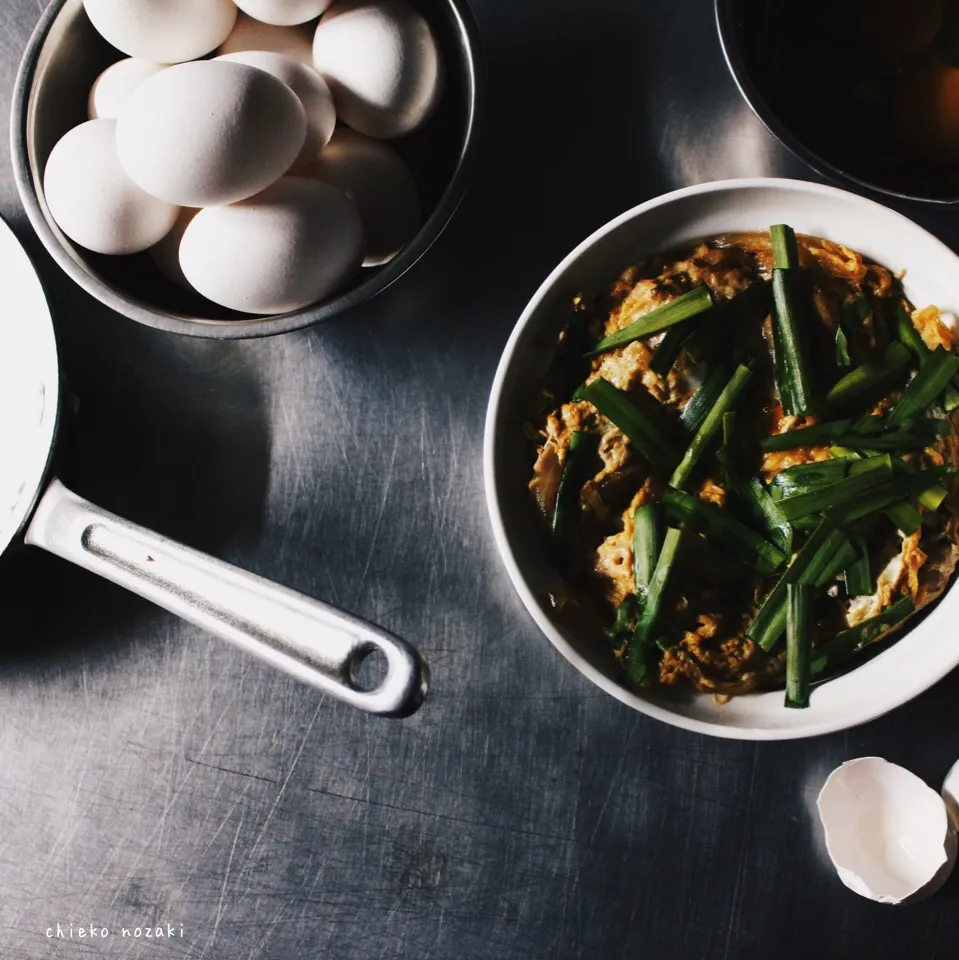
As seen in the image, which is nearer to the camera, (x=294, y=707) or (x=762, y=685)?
(x=762, y=685)

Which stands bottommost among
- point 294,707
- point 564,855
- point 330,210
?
point 564,855

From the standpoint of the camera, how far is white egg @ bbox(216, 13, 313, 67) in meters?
0.77

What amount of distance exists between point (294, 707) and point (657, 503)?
0.41 meters

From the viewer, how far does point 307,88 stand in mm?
717

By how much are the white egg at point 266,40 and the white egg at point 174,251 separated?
14cm

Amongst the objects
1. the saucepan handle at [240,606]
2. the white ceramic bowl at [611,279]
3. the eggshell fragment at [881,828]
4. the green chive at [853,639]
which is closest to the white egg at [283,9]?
the white ceramic bowl at [611,279]

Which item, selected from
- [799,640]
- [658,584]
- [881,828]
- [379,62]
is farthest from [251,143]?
[881,828]

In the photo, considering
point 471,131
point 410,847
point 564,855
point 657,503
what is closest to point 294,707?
point 410,847

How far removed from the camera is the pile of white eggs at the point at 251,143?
2.19 feet

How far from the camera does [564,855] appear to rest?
33.9 inches

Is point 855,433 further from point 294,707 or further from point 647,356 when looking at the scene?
point 294,707

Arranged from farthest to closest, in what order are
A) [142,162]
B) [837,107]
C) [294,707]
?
[294,707] → [837,107] → [142,162]

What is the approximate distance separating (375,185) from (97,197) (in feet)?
0.72

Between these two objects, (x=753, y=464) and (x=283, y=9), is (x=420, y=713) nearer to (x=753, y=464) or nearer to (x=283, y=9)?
(x=753, y=464)
